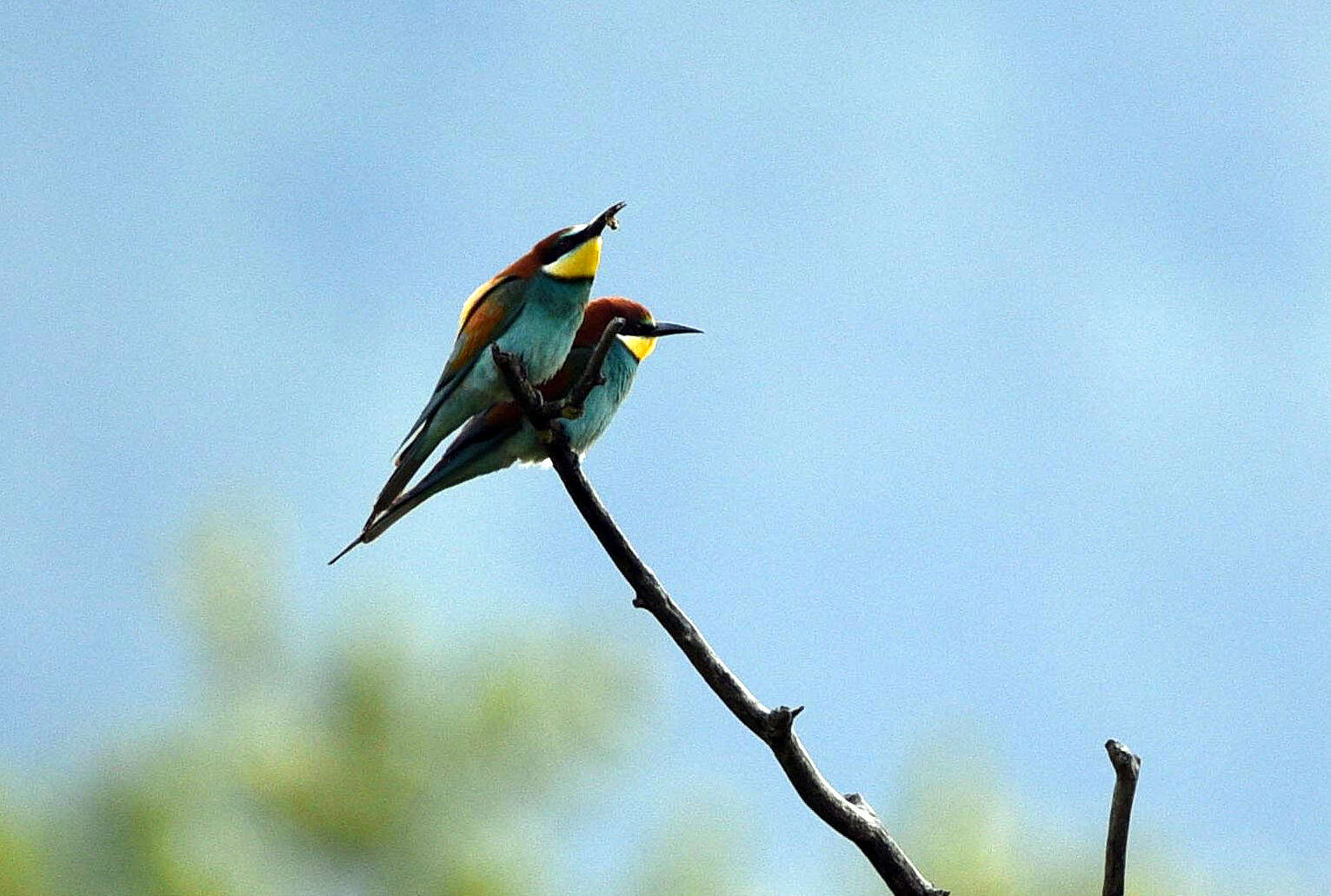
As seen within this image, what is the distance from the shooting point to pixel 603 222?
2855 mm

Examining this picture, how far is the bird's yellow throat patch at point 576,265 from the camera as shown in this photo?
311 centimetres

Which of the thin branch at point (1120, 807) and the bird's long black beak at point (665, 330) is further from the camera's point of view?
the bird's long black beak at point (665, 330)

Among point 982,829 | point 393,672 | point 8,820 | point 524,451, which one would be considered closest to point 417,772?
point 393,672

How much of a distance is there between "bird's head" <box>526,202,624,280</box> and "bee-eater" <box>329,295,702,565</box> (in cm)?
16

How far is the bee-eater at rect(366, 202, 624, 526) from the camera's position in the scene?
3047mm

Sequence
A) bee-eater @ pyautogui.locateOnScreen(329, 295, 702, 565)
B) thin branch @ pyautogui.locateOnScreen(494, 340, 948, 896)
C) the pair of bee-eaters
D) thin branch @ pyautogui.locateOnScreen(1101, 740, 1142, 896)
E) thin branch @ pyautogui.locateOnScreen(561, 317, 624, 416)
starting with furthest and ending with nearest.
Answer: bee-eater @ pyautogui.locateOnScreen(329, 295, 702, 565) < the pair of bee-eaters < thin branch @ pyautogui.locateOnScreen(561, 317, 624, 416) < thin branch @ pyautogui.locateOnScreen(494, 340, 948, 896) < thin branch @ pyautogui.locateOnScreen(1101, 740, 1142, 896)

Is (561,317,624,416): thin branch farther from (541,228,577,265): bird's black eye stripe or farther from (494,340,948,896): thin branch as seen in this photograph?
(541,228,577,265): bird's black eye stripe

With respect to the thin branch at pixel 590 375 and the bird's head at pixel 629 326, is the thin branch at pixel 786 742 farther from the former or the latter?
the bird's head at pixel 629 326

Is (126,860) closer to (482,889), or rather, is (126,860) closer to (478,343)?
(482,889)

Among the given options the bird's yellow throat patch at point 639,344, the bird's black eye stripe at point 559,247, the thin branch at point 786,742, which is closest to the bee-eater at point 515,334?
the bird's black eye stripe at point 559,247

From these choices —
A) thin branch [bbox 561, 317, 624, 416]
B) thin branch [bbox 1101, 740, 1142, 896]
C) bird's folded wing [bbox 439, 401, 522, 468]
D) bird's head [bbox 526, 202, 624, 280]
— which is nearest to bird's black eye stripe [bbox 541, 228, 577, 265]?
bird's head [bbox 526, 202, 624, 280]

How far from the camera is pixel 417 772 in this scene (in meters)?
6.80

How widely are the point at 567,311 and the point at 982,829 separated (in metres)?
4.61

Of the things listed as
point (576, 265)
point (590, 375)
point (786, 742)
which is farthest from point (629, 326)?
point (786, 742)
